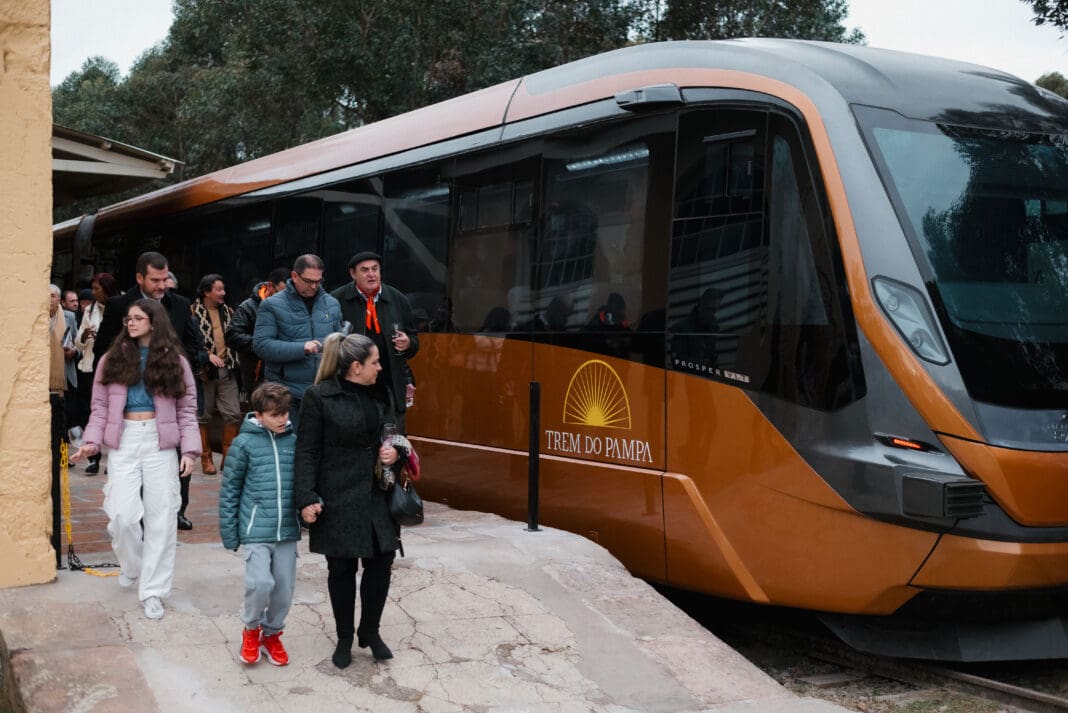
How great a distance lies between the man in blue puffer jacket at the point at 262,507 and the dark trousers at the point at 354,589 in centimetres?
→ 21

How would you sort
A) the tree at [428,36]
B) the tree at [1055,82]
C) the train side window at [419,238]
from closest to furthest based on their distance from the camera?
the train side window at [419,238] < the tree at [428,36] < the tree at [1055,82]

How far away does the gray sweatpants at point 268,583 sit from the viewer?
506cm

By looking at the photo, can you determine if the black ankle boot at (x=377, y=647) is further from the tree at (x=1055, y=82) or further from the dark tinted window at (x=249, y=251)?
the tree at (x=1055, y=82)

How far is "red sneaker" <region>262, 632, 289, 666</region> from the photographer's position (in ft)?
17.1

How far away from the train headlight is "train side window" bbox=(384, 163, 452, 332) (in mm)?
3783

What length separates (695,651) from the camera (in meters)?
5.88

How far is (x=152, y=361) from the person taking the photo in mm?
5906

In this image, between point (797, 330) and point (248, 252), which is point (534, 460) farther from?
point (248, 252)

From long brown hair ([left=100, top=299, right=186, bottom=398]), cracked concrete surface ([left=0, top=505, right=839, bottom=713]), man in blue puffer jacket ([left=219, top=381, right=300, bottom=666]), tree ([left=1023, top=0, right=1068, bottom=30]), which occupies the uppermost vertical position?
tree ([left=1023, top=0, right=1068, bottom=30])

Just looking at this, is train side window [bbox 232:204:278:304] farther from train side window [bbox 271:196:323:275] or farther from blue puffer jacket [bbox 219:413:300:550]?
blue puffer jacket [bbox 219:413:300:550]

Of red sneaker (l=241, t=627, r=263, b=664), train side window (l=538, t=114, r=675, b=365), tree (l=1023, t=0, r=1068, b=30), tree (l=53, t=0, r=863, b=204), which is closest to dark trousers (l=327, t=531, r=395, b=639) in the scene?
red sneaker (l=241, t=627, r=263, b=664)

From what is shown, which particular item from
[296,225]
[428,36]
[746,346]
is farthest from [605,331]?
[428,36]

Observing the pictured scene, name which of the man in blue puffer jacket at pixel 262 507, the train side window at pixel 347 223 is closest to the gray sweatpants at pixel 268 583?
the man in blue puffer jacket at pixel 262 507

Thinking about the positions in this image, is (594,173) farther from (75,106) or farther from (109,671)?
(75,106)
